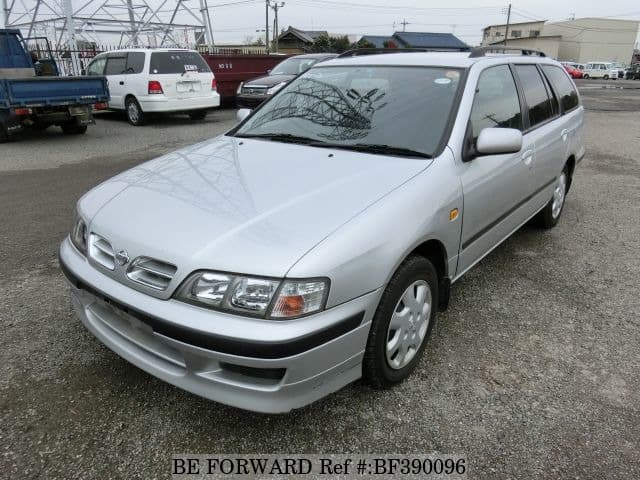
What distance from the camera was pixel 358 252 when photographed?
2018mm

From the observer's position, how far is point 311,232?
6.62ft

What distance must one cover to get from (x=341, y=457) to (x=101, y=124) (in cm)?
1194

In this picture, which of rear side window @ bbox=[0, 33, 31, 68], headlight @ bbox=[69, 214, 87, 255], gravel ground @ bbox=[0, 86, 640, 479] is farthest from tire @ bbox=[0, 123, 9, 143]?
headlight @ bbox=[69, 214, 87, 255]

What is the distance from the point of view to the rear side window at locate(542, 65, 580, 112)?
4.37m

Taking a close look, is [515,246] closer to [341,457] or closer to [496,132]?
[496,132]

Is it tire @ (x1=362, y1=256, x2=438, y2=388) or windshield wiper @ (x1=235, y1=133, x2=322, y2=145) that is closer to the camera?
tire @ (x1=362, y1=256, x2=438, y2=388)

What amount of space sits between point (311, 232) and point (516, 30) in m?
79.2

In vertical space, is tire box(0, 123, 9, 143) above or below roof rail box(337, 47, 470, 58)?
below

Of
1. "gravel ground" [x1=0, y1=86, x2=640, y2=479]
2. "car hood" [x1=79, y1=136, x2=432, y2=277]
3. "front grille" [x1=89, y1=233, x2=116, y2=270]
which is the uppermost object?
"car hood" [x1=79, y1=136, x2=432, y2=277]

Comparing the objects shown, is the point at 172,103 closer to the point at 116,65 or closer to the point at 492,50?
the point at 116,65

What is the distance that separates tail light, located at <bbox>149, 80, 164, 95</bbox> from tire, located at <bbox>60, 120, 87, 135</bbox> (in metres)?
1.65

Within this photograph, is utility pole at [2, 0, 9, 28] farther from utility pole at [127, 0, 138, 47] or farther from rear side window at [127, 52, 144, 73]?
rear side window at [127, 52, 144, 73]

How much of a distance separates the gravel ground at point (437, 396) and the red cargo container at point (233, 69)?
37.1 ft

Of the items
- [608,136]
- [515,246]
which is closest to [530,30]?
[608,136]
